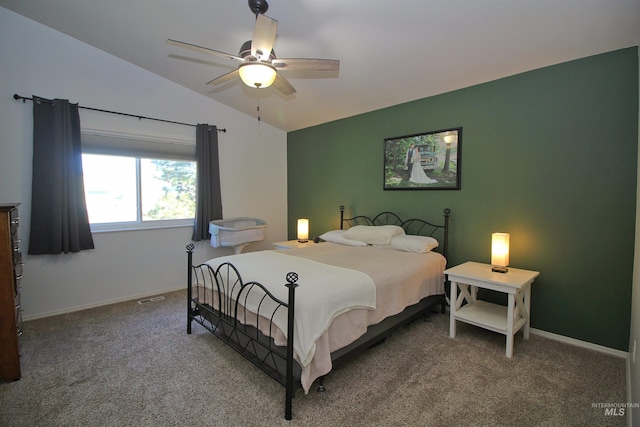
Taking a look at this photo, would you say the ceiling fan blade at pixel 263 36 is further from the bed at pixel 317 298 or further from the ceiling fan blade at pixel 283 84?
the bed at pixel 317 298

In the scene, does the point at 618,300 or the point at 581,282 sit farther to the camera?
the point at 581,282

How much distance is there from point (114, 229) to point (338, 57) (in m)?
3.36

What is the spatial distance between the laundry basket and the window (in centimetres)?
46

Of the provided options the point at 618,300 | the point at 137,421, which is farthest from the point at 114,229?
the point at 618,300

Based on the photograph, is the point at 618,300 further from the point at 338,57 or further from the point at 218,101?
the point at 218,101

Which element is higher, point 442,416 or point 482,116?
point 482,116

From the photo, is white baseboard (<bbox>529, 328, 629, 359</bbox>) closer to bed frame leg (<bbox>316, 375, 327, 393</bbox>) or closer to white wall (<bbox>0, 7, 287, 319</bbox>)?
bed frame leg (<bbox>316, 375, 327, 393</bbox>)

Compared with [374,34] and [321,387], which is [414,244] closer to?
[321,387]

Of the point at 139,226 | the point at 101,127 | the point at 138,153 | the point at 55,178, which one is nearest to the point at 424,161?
the point at 138,153

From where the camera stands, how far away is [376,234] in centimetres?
360

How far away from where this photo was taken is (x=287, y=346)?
1.83 meters

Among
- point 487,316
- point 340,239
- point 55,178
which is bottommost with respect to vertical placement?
point 487,316

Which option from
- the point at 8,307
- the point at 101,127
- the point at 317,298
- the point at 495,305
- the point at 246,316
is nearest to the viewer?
the point at 317,298

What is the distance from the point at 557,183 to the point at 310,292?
8.05ft
